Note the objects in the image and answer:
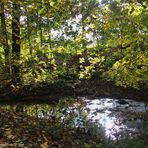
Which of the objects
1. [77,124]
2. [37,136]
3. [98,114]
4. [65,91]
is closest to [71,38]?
[65,91]

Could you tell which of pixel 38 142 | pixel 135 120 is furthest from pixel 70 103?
pixel 38 142

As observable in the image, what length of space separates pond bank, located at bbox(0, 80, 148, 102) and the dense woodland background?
1.26 feet

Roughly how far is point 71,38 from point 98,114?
8154 mm

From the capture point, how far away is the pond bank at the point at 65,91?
1424cm

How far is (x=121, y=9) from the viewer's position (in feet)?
26.9

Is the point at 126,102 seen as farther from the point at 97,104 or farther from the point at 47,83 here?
the point at 47,83

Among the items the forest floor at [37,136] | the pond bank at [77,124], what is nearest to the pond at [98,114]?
the pond bank at [77,124]

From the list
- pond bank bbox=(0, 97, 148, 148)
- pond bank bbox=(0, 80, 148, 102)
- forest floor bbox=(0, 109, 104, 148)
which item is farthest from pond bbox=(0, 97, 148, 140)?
forest floor bbox=(0, 109, 104, 148)

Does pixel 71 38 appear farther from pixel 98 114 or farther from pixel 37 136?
pixel 37 136

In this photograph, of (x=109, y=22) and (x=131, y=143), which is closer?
(x=131, y=143)

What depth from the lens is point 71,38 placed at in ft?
61.9

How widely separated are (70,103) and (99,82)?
4231mm

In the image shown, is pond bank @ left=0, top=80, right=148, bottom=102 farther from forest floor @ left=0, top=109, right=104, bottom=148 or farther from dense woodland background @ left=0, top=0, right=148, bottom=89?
forest floor @ left=0, top=109, right=104, bottom=148

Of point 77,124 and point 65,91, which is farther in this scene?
point 65,91
